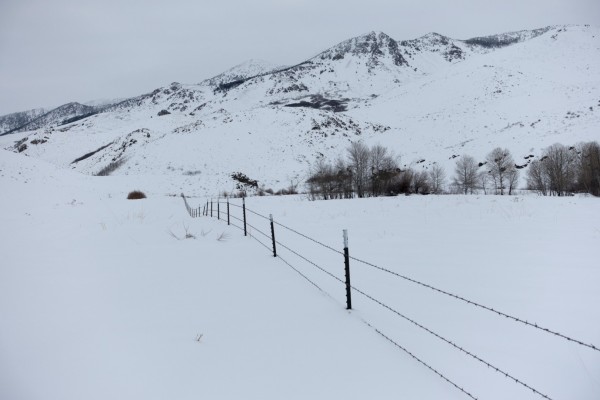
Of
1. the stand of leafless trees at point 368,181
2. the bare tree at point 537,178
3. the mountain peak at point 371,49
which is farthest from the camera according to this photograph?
the mountain peak at point 371,49

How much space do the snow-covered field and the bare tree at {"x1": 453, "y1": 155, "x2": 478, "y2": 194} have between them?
2576 centimetres

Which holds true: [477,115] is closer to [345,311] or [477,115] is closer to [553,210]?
[553,210]

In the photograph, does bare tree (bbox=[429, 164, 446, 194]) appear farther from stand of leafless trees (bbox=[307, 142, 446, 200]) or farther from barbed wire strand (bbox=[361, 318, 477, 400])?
barbed wire strand (bbox=[361, 318, 477, 400])

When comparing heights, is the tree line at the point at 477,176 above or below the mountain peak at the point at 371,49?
below

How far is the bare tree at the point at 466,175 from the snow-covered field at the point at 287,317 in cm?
2576

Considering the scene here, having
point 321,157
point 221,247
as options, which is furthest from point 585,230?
point 321,157

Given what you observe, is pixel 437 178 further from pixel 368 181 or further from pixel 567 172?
pixel 567 172

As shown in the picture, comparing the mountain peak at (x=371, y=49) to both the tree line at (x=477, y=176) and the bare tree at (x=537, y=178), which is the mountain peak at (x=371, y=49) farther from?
the bare tree at (x=537, y=178)

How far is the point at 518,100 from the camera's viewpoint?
60.7m

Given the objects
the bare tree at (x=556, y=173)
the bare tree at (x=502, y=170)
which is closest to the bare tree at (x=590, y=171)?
the bare tree at (x=556, y=173)

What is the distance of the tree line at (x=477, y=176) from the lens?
27781 millimetres

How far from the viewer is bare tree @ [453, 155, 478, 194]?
35.5 m

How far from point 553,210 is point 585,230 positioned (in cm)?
376

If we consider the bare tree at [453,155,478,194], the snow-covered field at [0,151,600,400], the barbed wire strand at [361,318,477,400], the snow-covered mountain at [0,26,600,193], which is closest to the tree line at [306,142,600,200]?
the bare tree at [453,155,478,194]
